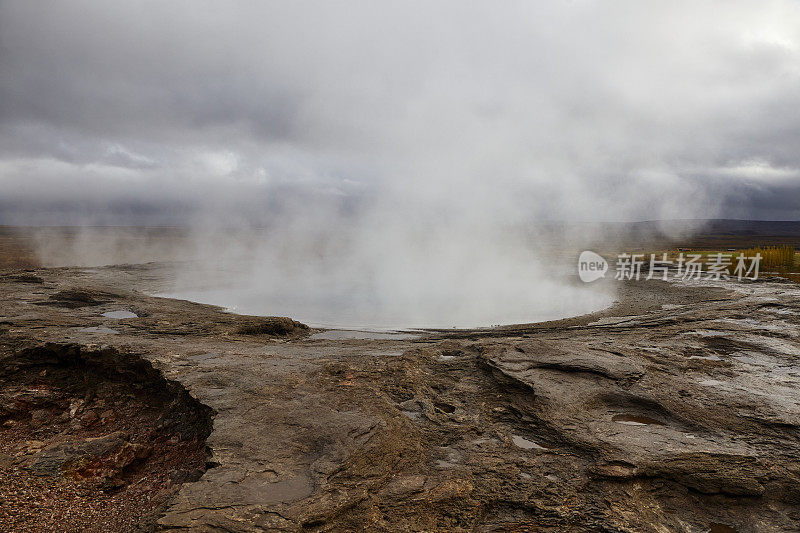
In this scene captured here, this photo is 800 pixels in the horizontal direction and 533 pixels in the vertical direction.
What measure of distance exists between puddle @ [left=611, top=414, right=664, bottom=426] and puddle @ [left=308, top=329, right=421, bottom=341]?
4637 mm

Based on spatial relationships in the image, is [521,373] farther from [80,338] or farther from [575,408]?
[80,338]

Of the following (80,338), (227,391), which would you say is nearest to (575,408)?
(227,391)

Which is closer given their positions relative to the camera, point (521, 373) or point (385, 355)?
point (521, 373)

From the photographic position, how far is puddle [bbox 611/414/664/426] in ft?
15.0

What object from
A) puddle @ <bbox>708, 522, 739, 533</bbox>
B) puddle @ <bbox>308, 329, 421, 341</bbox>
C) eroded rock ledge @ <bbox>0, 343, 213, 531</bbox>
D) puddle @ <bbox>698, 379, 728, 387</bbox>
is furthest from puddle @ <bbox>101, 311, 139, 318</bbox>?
puddle @ <bbox>698, 379, 728, 387</bbox>

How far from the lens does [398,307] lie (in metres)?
13.2

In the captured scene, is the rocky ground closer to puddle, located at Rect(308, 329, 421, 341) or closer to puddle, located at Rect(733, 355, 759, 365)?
puddle, located at Rect(733, 355, 759, 365)

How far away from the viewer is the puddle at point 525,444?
13.4ft

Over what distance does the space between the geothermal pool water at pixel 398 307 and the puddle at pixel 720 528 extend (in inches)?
300

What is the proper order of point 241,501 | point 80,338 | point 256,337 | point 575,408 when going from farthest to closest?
1. point 256,337
2. point 80,338
3. point 575,408
4. point 241,501

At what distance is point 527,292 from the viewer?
53.3ft

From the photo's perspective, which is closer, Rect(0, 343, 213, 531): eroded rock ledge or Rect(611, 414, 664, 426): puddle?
Rect(0, 343, 213, 531): eroded rock ledge

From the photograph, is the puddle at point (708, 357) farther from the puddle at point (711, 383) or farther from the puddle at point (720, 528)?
the puddle at point (720, 528)

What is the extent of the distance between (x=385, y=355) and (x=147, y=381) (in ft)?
11.1
